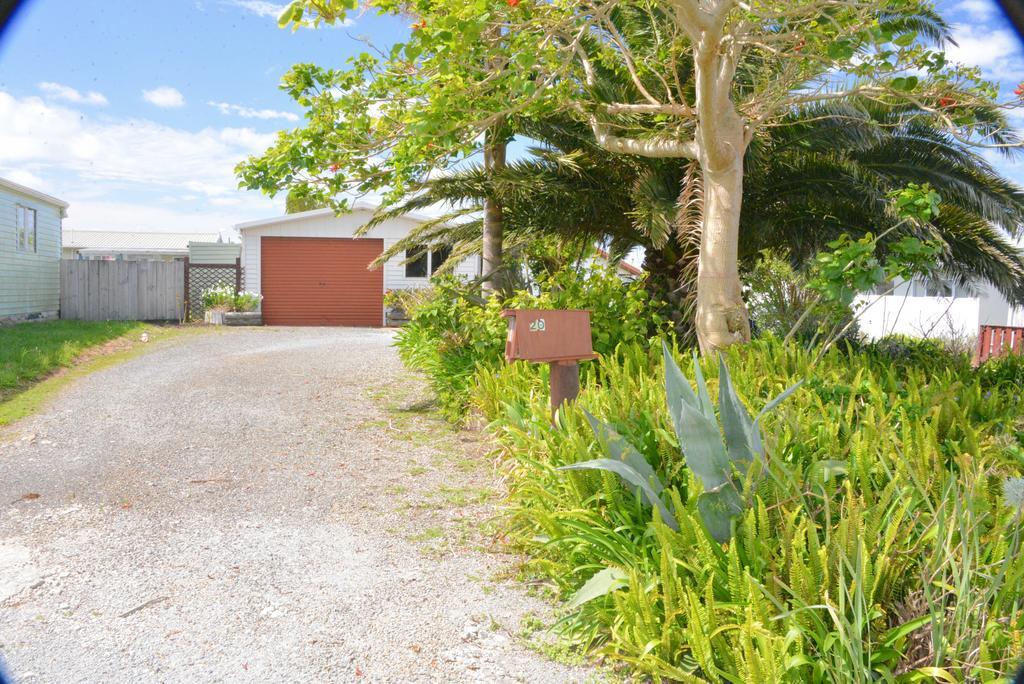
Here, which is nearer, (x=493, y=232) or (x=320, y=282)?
(x=493, y=232)

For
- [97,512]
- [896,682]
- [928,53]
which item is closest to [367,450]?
[97,512]

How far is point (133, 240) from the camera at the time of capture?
116 ft

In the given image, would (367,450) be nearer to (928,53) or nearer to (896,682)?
(896,682)

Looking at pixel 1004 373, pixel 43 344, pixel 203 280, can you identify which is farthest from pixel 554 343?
pixel 203 280

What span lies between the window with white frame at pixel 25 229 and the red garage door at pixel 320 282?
611 centimetres

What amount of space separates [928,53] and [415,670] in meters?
6.98

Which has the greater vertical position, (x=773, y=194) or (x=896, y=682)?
(x=773, y=194)

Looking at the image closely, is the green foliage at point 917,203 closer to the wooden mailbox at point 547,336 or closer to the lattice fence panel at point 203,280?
the wooden mailbox at point 547,336

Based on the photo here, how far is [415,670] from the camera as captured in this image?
3305 millimetres

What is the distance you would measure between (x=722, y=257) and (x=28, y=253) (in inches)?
717

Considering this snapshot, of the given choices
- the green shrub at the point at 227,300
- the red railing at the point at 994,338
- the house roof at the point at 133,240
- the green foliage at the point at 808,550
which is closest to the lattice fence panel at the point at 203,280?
the green shrub at the point at 227,300

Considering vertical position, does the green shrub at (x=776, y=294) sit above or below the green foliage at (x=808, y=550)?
above

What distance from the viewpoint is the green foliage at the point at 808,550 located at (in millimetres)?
2695

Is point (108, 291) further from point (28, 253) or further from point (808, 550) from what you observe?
point (808, 550)
